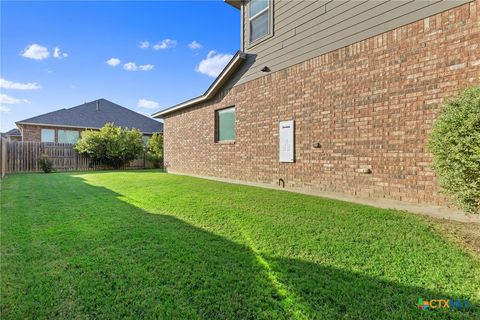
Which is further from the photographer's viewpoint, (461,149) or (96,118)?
(96,118)

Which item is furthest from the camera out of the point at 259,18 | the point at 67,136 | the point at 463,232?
the point at 67,136

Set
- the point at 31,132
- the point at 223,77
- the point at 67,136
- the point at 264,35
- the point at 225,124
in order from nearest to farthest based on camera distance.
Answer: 1. the point at 264,35
2. the point at 223,77
3. the point at 225,124
4. the point at 31,132
5. the point at 67,136

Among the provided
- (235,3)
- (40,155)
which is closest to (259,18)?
Result: (235,3)

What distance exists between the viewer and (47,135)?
811 inches

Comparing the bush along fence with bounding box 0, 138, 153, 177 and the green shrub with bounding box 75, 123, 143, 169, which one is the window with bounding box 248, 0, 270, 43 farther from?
the bush along fence with bounding box 0, 138, 153, 177

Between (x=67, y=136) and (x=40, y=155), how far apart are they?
7190 mm

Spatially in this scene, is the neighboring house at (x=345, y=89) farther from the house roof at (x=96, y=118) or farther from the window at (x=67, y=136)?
the window at (x=67, y=136)

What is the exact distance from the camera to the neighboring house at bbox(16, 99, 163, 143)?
20.0 m

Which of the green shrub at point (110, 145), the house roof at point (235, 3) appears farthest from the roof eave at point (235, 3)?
the green shrub at point (110, 145)

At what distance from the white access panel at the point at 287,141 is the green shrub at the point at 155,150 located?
12.1 m

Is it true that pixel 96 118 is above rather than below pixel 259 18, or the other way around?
below

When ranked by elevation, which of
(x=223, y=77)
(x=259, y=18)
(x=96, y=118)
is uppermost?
(x=259, y=18)

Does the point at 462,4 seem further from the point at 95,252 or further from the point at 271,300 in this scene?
the point at 95,252

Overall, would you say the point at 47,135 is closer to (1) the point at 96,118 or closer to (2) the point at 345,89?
(1) the point at 96,118
